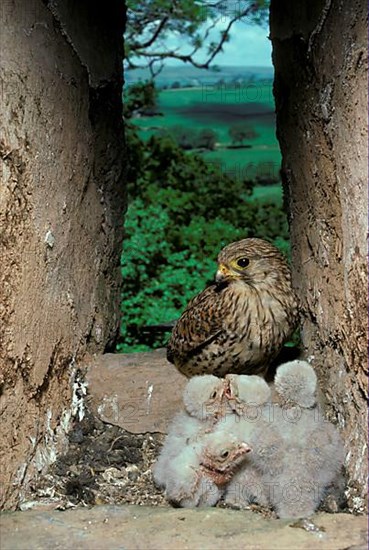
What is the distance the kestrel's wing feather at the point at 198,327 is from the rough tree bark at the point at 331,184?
288 millimetres

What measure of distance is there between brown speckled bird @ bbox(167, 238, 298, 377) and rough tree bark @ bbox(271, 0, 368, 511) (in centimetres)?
8

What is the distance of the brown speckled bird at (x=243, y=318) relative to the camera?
10.2 ft

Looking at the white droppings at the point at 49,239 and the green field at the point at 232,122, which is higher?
the green field at the point at 232,122

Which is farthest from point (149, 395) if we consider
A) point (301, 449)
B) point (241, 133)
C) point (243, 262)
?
point (241, 133)

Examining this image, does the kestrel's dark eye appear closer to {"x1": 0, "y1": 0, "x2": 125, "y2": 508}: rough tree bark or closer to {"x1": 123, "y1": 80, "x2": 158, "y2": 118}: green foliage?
{"x1": 0, "y1": 0, "x2": 125, "y2": 508}: rough tree bark

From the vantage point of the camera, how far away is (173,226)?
6.20 meters

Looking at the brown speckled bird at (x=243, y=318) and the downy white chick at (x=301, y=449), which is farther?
the brown speckled bird at (x=243, y=318)

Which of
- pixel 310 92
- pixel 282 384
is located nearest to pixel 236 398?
pixel 282 384

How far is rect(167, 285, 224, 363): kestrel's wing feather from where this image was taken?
10.3 feet

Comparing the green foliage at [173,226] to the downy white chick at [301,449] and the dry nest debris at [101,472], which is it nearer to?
the dry nest debris at [101,472]

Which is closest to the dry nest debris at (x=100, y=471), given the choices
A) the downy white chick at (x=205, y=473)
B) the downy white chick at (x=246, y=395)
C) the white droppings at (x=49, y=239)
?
the downy white chick at (x=205, y=473)

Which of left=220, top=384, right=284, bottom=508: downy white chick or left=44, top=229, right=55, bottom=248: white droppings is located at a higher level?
left=44, top=229, right=55, bottom=248: white droppings

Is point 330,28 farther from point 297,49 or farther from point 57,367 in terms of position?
point 57,367

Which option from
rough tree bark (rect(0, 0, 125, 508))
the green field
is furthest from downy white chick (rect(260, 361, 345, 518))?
the green field
